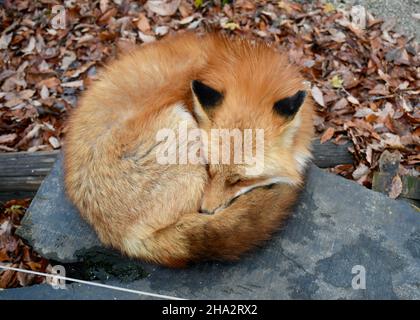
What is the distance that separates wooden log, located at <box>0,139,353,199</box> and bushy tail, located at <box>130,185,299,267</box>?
1.30m

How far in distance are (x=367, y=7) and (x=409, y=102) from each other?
1.59 metres

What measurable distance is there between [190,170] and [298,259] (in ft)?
2.83

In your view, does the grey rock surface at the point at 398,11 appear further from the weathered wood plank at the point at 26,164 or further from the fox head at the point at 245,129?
the weathered wood plank at the point at 26,164

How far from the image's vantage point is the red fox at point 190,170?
7.82 ft

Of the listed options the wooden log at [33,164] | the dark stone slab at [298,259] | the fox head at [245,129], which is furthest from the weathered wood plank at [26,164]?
the fox head at [245,129]

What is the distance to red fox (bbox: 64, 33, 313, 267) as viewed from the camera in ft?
7.82

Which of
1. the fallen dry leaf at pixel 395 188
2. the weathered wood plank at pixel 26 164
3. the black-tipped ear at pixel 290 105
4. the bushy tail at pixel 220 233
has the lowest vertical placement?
the weathered wood plank at pixel 26 164

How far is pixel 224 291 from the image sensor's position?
245cm

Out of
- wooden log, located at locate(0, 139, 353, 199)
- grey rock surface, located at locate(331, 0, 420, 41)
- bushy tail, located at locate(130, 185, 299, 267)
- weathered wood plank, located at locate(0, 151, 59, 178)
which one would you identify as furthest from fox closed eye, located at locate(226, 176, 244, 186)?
grey rock surface, located at locate(331, 0, 420, 41)

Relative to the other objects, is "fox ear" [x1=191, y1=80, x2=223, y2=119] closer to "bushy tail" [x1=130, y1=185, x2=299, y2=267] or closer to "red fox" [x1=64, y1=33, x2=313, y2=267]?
"red fox" [x1=64, y1=33, x2=313, y2=267]

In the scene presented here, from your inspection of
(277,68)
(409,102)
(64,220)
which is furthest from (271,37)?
(64,220)

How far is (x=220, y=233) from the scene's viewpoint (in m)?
2.31

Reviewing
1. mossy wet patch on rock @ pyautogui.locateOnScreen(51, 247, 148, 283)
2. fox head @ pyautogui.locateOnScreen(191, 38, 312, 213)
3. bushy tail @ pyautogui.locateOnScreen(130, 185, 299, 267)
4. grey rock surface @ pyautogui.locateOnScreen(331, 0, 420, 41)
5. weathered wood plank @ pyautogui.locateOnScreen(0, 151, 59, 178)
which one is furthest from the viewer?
grey rock surface @ pyautogui.locateOnScreen(331, 0, 420, 41)

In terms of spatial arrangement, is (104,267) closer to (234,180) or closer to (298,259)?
(234,180)
